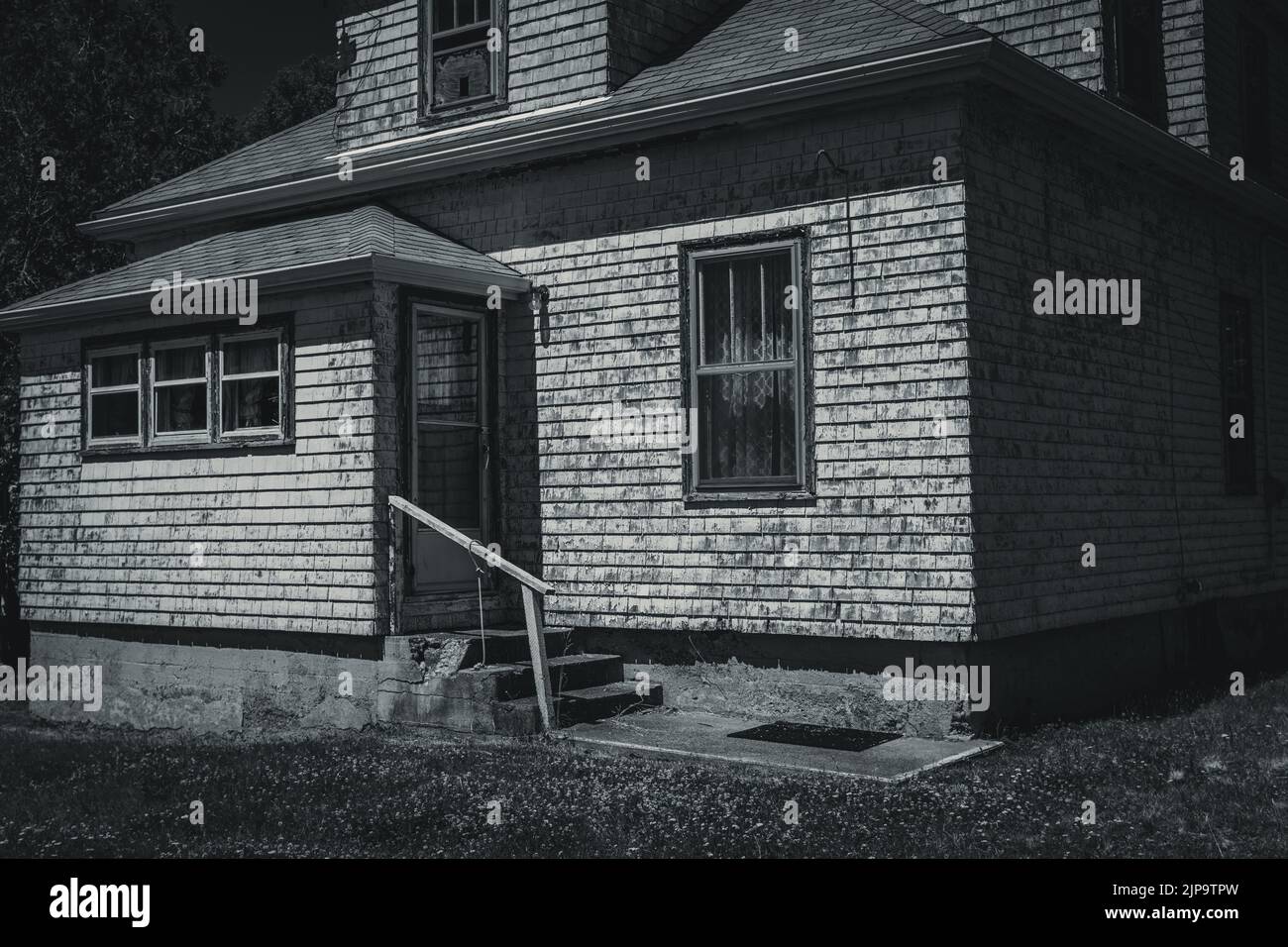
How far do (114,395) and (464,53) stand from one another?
4.50 metres

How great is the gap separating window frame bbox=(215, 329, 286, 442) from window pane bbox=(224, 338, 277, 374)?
3 cm

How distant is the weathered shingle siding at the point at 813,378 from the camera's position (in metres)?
9.88

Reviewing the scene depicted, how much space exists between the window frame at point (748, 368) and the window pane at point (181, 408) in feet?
14.3

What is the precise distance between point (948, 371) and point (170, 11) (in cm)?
1856

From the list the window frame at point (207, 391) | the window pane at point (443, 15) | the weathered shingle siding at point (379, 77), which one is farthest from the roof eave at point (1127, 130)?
the window frame at point (207, 391)

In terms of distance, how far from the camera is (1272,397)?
15.0m

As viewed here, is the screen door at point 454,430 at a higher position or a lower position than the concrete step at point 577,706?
higher

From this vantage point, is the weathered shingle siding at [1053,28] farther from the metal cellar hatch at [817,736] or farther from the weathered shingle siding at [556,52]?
the metal cellar hatch at [817,736]

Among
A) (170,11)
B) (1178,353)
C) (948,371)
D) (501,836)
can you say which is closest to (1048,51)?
(1178,353)

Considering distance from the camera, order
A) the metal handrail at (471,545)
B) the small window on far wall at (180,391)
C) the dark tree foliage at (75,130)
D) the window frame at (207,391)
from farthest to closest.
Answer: the dark tree foliage at (75,130) < the small window on far wall at (180,391) < the window frame at (207,391) < the metal handrail at (471,545)

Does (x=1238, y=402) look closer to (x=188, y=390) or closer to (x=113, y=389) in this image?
(x=188, y=390)
